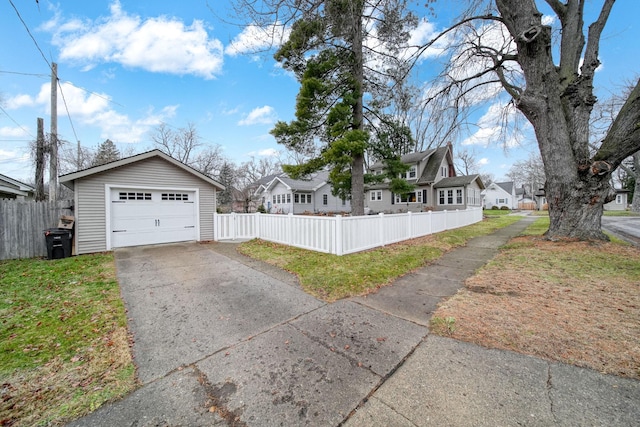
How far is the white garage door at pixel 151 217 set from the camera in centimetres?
840

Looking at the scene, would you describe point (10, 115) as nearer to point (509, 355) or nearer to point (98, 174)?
point (98, 174)

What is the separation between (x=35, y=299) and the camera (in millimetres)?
3988

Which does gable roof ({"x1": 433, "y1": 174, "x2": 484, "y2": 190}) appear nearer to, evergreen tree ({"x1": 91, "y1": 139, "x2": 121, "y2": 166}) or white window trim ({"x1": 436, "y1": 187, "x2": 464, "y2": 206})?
white window trim ({"x1": 436, "y1": 187, "x2": 464, "y2": 206})

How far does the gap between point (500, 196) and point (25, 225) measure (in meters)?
60.3

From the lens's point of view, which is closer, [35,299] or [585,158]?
[35,299]

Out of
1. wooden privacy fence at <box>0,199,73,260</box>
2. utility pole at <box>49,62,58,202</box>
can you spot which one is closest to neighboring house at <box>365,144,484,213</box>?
utility pole at <box>49,62,58,202</box>

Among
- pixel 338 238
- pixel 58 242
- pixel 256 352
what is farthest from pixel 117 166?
pixel 256 352

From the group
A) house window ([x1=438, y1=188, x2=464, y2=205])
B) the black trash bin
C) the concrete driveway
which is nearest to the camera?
the concrete driveway

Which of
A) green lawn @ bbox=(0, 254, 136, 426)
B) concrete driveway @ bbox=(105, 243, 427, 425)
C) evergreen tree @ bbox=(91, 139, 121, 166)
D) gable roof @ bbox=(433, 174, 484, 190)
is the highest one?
evergreen tree @ bbox=(91, 139, 121, 166)

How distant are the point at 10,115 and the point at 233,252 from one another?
13.7 m

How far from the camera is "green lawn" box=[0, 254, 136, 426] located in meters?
1.90

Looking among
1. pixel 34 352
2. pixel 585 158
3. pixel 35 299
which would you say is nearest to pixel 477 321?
pixel 34 352

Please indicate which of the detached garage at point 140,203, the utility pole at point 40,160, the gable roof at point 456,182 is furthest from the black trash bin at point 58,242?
the gable roof at point 456,182

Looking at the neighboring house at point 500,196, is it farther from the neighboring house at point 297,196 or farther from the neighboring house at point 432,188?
Answer: the neighboring house at point 297,196
